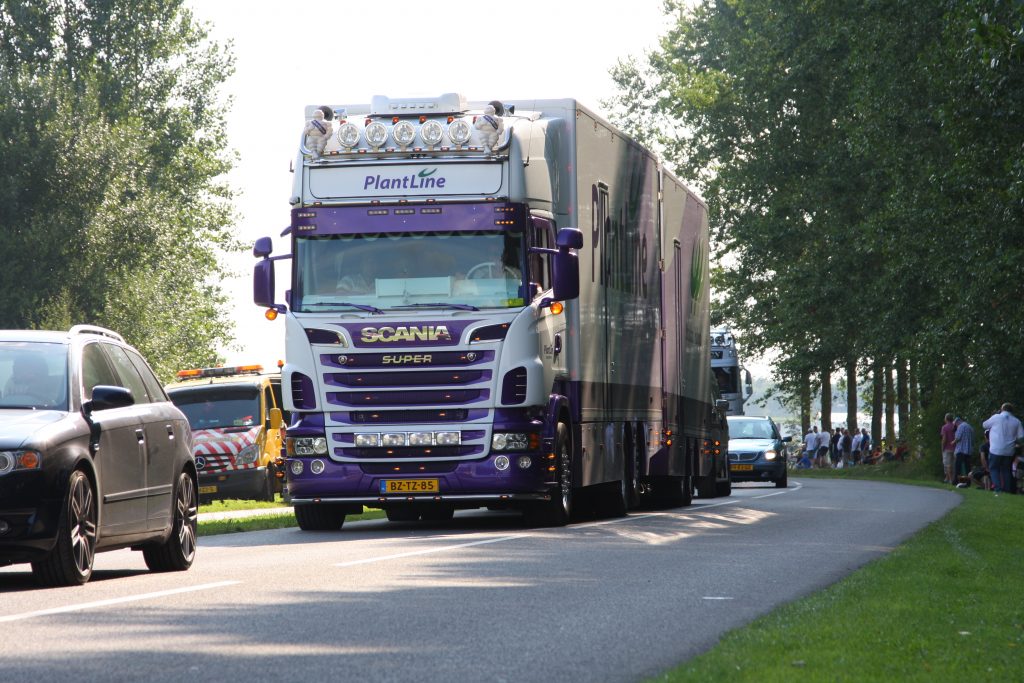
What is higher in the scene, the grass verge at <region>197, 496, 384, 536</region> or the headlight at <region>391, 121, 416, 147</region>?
the headlight at <region>391, 121, 416, 147</region>

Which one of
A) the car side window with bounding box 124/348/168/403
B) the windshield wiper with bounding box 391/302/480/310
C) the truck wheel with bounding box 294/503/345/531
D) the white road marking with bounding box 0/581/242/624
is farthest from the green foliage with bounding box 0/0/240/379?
the white road marking with bounding box 0/581/242/624

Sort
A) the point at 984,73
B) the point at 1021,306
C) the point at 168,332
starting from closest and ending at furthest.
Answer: the point at 984,73, the point at 1021,306, the point at 168,332

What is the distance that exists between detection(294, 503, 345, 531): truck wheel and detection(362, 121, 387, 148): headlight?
4.03 m

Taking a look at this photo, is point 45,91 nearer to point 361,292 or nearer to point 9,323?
point 9,323

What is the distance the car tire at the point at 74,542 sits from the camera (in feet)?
36.7

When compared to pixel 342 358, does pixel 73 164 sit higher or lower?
higher

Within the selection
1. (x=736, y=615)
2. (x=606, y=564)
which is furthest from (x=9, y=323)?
(x=736, y=615)

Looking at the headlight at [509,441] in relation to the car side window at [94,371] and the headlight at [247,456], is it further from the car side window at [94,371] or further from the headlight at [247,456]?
the headlight at [247,456]

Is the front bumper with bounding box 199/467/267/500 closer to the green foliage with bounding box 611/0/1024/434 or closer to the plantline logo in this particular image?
the green foliage with bounding box 611/0/1024/434

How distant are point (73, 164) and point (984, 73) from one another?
30803 mm

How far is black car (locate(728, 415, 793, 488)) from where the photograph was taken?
41125 millimetres

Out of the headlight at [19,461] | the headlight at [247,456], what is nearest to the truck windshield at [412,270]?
the headlight at [19,461]

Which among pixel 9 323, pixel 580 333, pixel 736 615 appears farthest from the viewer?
pixel 9 323

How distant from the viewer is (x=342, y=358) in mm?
17828
